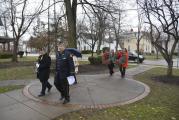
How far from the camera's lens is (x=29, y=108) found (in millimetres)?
6469

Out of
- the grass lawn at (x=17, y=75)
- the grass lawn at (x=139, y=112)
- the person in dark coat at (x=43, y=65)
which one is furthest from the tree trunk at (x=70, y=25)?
the grass lawn at (x=139, y=112)

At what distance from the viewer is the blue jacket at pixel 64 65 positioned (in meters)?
→ 6.64

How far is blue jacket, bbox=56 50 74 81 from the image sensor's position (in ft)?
21.8

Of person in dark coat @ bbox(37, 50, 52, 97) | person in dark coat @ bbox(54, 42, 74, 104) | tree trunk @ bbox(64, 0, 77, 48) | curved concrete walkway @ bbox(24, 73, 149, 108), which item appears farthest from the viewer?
tree trunk @ bbox(64, 0, 77, 48)

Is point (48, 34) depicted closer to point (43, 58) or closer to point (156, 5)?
point (156, 5)

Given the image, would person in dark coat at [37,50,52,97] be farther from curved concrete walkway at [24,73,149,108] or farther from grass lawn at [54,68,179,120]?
grass lawn at [54,68,179,120]

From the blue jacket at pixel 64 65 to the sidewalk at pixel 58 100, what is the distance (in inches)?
37.1

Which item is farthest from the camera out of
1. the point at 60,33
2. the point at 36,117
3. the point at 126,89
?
the point at 60,33

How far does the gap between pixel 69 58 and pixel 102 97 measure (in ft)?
6.74

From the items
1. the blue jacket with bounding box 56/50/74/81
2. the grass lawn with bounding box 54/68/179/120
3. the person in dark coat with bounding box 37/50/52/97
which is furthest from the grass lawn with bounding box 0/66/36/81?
the grass lawn with bounding box 54/68/179/120

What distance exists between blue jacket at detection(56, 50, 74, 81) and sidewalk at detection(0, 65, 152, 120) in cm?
94

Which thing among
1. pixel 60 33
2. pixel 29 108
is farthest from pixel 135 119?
pixel 60 33

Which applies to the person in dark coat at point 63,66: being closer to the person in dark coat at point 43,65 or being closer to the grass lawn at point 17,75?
the person in dark coat at point 43,65

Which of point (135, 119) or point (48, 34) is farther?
point (48, 34)
